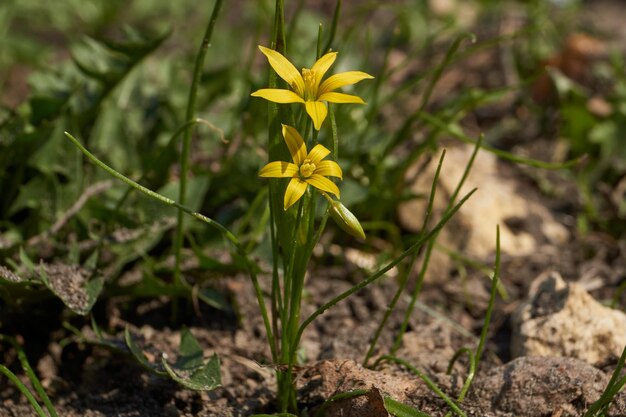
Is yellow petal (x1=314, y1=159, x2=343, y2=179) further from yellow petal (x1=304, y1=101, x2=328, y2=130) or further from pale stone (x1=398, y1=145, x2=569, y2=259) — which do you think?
pale stone (x1=398, y1=145, x2=569, y2=259)

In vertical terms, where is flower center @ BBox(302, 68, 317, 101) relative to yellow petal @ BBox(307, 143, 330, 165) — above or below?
above

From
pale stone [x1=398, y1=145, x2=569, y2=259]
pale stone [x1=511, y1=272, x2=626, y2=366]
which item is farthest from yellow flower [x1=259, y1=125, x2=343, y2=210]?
pale stone [x1=398, y1=145, x2=569, y2=259]

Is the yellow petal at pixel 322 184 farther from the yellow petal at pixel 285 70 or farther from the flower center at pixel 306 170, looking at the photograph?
the yellow petal at pixel 285 70

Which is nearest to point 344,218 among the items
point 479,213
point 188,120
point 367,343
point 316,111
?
point 316,111

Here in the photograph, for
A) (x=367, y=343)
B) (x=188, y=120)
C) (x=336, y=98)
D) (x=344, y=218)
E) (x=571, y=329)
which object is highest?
(x=336, y=98)

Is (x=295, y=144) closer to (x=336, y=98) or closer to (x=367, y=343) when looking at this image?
(x=336, y=98)

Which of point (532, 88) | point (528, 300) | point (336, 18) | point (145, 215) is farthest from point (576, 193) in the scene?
point (145, 215)

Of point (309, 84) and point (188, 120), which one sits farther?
point (188, 120)
